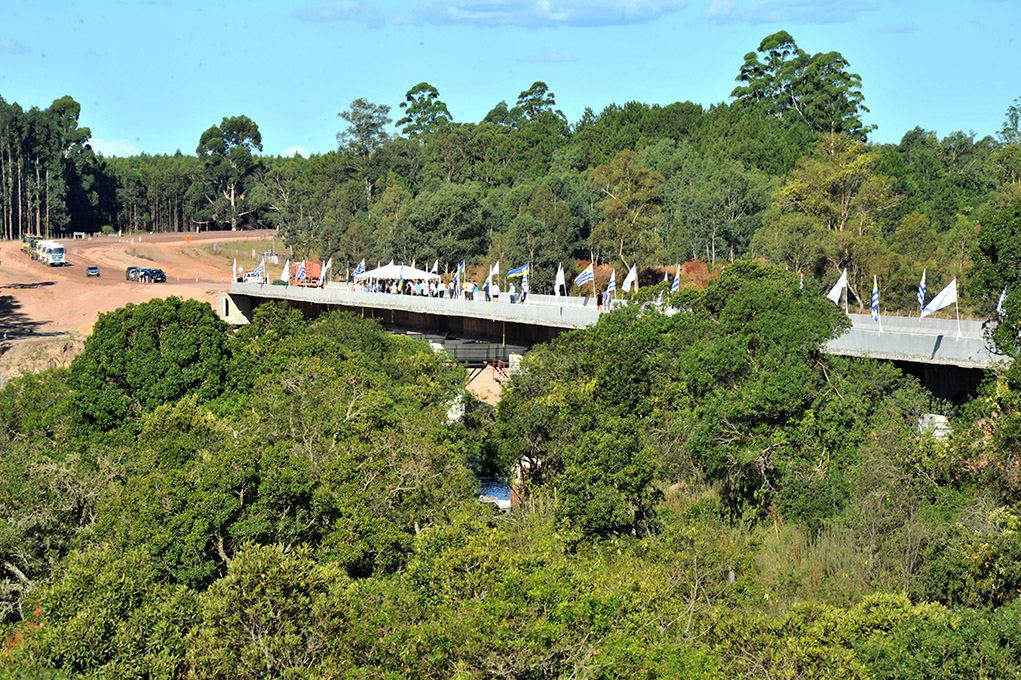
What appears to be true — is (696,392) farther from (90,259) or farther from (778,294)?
(90,259)

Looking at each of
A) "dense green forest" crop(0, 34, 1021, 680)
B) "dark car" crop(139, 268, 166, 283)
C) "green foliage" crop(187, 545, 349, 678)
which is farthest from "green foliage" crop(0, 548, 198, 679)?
"dark car" crop(139, 268, 166, 283)

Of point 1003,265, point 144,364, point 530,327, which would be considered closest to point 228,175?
point 530,327

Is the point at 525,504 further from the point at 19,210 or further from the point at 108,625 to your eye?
the point at 19,210

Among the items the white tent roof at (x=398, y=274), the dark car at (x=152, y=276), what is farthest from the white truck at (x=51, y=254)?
the white tent roof at (x=398, y=274)

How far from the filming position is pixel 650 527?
34625 mm

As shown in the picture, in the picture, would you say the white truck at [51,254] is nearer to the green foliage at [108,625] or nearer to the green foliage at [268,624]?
the green foliage at [108,625]

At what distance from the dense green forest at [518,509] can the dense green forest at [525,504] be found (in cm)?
8

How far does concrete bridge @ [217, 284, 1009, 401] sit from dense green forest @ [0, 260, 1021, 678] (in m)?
1.44

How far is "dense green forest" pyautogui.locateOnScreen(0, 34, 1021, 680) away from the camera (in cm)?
2091

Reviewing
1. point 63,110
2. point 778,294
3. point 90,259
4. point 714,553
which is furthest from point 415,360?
point 63,110

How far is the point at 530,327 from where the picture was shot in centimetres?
5988

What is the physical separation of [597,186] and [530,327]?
4630cm

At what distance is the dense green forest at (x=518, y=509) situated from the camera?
68.5ft

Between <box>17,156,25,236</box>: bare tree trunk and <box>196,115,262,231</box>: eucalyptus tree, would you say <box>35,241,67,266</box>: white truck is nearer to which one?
<box>17,156,25,236</box>: bare tree trunk
